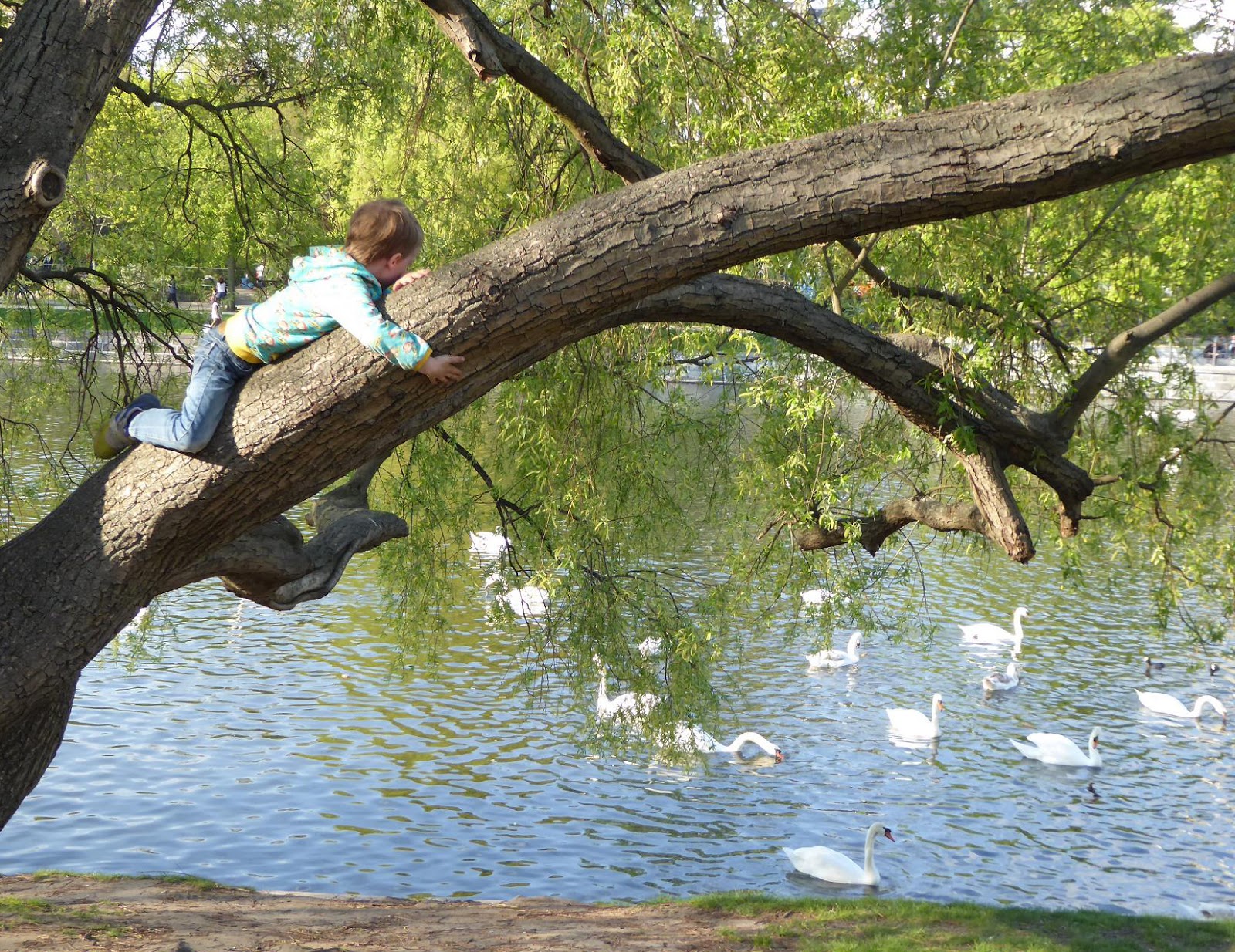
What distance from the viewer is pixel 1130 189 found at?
284 inches

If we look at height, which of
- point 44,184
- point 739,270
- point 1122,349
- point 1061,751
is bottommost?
point 1061,751

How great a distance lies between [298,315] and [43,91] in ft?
3.41

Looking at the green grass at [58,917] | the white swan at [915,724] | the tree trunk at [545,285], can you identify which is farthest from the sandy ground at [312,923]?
the white swan at [915,724]

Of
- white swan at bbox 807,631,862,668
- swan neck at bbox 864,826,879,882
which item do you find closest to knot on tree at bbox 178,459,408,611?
swan neck at bbox 864,826,879,882

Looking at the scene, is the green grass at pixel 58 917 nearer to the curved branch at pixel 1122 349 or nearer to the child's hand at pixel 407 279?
the child's hand at pixel 407 279

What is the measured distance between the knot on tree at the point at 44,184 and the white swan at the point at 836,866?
8209 mm

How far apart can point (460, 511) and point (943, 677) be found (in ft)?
31.3

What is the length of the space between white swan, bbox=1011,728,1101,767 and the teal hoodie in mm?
10935

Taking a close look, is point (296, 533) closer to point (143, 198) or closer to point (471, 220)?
point (471, 220)

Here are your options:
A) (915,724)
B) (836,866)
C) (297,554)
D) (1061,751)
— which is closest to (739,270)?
(297,554)

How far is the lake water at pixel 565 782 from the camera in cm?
979

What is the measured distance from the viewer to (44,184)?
128 inches

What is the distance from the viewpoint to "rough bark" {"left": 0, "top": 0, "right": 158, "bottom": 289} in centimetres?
325

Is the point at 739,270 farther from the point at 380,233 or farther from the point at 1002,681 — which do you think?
the point at 1002,681
